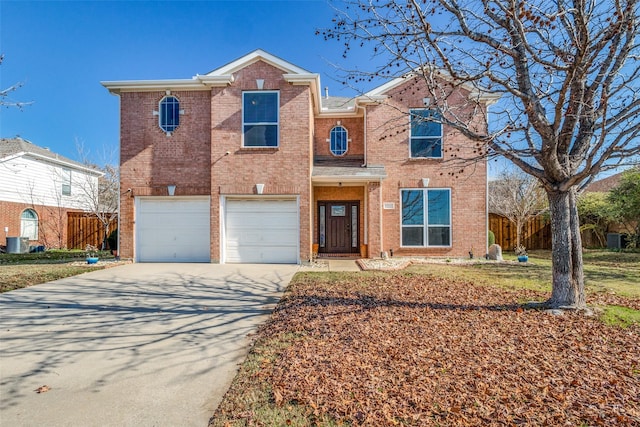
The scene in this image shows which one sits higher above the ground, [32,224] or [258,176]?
[258,176]

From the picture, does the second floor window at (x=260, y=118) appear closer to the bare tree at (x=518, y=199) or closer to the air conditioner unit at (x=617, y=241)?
the bare tree at (x=518, y=199)

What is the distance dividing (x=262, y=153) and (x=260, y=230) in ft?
8.62

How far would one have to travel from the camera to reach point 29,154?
17.8 m

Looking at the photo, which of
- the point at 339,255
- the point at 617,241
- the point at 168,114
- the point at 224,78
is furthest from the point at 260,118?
the point at 617,241

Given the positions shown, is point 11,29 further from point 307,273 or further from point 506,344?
point 506,344

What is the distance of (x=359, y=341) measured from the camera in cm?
407

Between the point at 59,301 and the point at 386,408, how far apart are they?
6.55 meters

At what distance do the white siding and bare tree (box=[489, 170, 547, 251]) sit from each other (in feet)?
75.0

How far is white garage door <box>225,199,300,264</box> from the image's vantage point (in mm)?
11336

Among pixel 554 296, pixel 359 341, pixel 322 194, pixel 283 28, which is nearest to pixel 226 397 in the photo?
pixel 359 341

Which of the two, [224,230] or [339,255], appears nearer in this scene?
[224,230]

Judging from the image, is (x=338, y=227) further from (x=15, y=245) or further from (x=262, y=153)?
(x=15, y=245)

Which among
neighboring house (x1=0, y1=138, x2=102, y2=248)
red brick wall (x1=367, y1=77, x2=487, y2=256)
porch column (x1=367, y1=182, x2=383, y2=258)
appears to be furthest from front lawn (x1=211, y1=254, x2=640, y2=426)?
neighboring house (x1=0, y1=138, x2=102, y2=248)

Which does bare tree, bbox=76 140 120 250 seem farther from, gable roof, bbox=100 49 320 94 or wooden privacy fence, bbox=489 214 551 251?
wooden privacy fence, bbox=489 214 551 251
